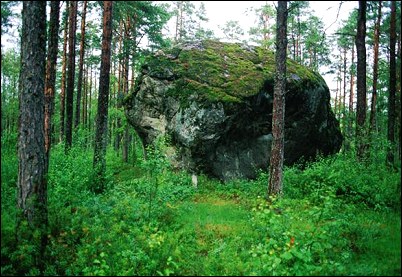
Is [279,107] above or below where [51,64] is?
below

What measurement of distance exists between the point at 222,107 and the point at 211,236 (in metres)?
7.28

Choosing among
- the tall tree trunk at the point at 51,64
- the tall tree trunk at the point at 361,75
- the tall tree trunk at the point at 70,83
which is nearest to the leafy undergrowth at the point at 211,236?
the tall tree trunk at the point at 51,64

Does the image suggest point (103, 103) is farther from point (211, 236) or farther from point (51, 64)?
point (211, 236)

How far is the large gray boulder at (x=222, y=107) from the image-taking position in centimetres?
A: 1421

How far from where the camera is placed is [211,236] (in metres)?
7.79

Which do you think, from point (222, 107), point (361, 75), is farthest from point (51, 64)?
point (361, 75)

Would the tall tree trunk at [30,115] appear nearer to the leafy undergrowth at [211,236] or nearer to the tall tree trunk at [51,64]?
the leafy undergrowth at [211,236]

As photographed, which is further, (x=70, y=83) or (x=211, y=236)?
(x=70, y=83)

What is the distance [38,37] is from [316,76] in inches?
610

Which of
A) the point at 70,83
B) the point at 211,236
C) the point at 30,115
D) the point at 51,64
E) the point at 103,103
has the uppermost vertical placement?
the point at 70,83

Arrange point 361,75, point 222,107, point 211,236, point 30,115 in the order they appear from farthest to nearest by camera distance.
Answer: point 361,75 < point 222,107 < point 211,236 < point 30,115

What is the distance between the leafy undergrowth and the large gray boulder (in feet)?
13.6

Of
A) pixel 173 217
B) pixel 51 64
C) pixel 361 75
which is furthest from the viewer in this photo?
pixel 361 75

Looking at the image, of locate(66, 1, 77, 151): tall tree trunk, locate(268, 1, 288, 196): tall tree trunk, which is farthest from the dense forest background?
locate(66, 1, 77, 151): tall tree trunk
